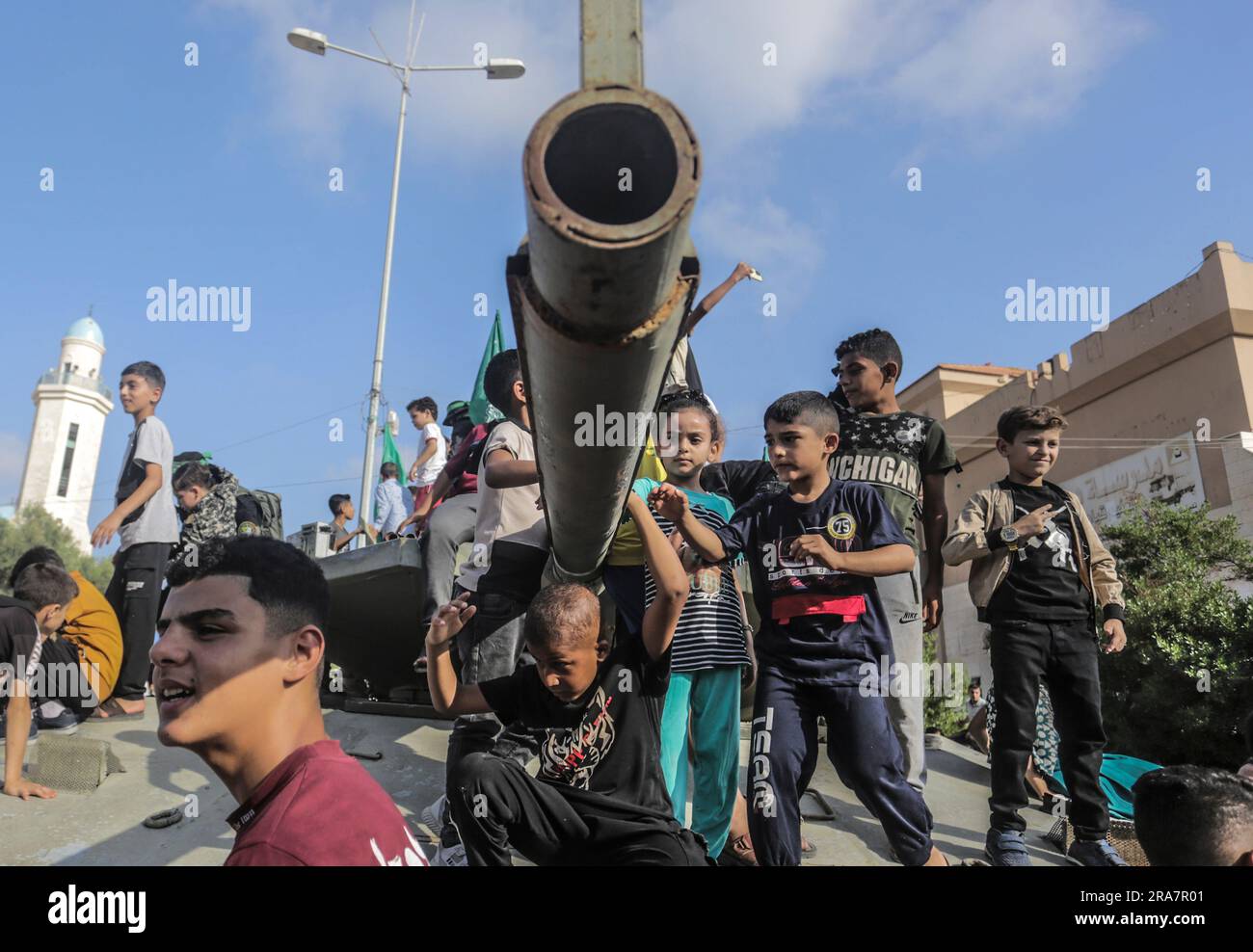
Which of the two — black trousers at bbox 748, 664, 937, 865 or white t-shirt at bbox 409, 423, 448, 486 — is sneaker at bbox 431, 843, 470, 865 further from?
white t-shirt at bbox 409, 423, 448, 486

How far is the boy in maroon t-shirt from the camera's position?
160 cm

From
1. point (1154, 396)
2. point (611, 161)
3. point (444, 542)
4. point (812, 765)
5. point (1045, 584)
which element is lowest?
point (812, 765)

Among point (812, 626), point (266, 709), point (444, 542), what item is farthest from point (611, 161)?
point (444, 542)

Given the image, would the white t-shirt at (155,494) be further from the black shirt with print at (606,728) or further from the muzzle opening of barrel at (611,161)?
the muzzle opening of barrel at (611,161)

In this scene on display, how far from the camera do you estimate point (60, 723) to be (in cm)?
567

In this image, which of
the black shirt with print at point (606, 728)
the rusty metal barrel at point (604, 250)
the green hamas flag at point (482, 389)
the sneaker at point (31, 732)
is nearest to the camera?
the rusty metal barrel at point (604, 250)

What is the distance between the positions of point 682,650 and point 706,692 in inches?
7.0

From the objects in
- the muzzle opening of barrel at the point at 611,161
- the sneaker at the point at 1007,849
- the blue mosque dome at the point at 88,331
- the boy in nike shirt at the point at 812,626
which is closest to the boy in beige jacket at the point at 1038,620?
the sneaker at the point at 1007,849

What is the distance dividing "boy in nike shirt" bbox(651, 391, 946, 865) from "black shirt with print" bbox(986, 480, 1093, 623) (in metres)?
0.97

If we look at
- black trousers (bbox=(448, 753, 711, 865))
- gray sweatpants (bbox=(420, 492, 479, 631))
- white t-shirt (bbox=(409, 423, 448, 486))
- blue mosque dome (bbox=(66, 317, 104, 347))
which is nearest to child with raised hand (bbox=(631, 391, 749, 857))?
black trousers (bbox=(448, 753, 711, 865))

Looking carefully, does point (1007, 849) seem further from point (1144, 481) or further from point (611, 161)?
point (1144, 481)

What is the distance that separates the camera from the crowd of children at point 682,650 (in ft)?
6.33

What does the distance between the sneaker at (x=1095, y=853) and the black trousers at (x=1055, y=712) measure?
1.1 inches
